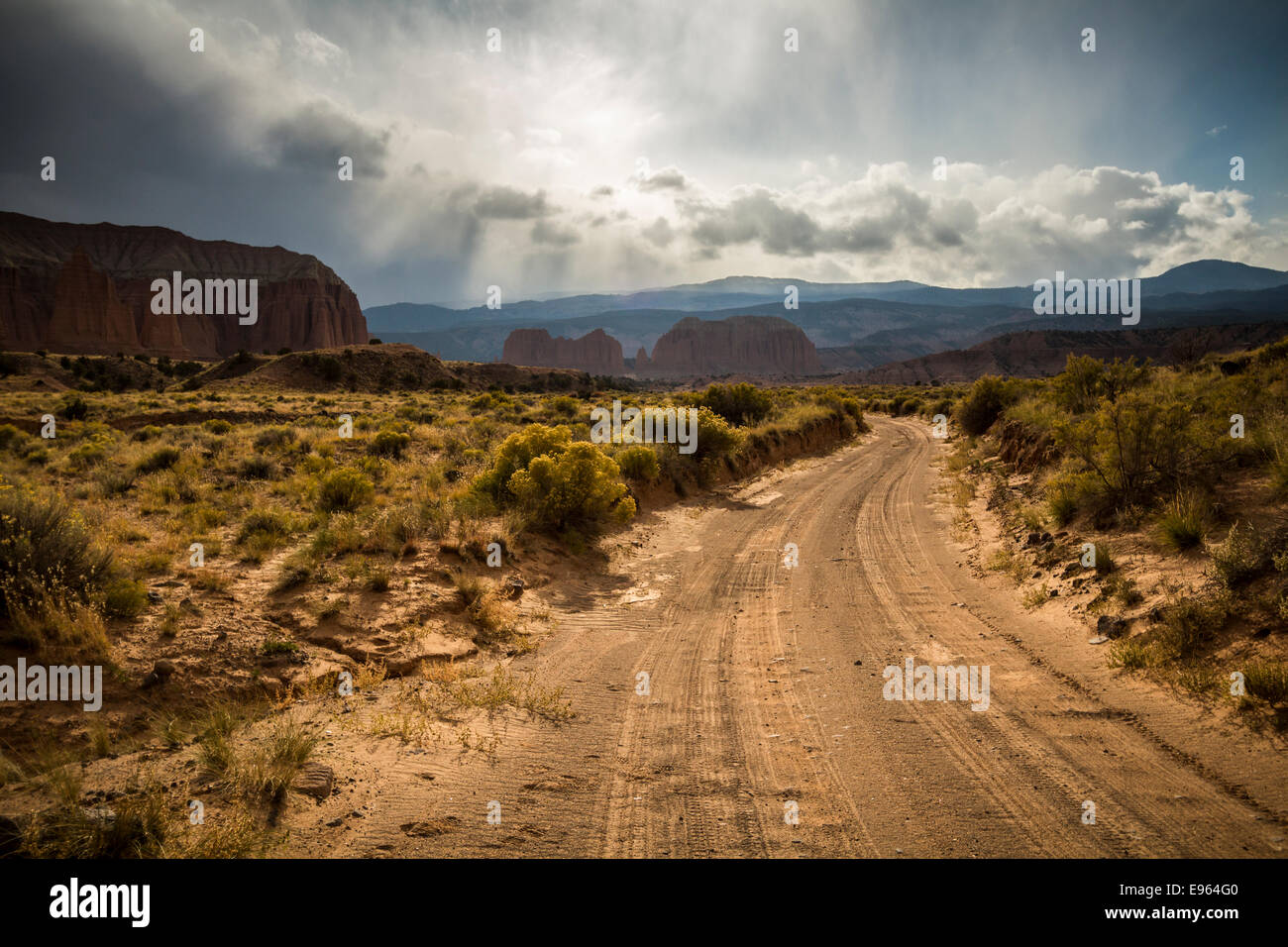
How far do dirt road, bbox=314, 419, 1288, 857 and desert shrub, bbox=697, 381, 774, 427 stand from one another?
17903 mm

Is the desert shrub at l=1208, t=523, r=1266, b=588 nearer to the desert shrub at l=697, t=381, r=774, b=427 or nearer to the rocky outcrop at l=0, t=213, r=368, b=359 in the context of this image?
the desert shrub at l=697, t=381, r=774, b=427

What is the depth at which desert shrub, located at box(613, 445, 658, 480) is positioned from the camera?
1502 centimetres

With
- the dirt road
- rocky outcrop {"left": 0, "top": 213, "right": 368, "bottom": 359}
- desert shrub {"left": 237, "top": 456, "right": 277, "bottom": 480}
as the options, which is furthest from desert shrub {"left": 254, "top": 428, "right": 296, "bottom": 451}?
rocky outcrop {"left": 0, "top": 213, "right": 368, "bottom": 359}

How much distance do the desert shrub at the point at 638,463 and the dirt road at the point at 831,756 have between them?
648 centimetres

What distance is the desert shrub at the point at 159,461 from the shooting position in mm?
12891

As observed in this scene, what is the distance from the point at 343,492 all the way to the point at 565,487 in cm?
412

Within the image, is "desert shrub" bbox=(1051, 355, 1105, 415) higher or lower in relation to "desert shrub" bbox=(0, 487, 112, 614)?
A: higher

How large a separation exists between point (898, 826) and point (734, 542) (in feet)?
27.8

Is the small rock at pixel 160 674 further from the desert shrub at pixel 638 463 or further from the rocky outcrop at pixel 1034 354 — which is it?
the rocky outcrop at pixel 1034 354

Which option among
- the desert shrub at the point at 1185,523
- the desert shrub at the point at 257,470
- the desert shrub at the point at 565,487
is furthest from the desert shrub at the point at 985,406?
the desert shrub at the point at 257,470

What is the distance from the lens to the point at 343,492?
35.4ft

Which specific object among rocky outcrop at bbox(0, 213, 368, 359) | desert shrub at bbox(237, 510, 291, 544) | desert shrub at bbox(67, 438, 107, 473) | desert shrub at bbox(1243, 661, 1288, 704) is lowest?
desert shrub at bbox(1243, 661, 1288, 704)

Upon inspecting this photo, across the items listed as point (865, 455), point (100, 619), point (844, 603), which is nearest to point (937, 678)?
point (844, 603)
